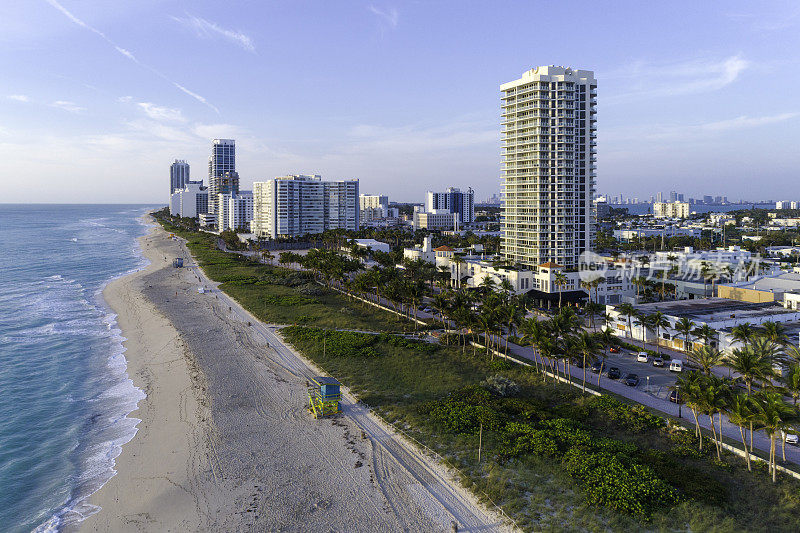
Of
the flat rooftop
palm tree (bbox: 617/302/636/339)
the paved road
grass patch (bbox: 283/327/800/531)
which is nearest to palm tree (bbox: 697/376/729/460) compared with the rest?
grass patch (bbox: 283/327/800/531)

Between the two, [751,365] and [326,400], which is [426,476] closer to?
[326,400]

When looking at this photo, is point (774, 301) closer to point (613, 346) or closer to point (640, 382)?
point (613, 346)

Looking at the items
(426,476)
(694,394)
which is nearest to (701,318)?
(694,394)

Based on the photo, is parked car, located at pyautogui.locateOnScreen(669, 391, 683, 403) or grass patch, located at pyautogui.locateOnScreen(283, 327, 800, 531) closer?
grass patch, located at pyautogui.locateOnScreen(283, 327, 800, 531)

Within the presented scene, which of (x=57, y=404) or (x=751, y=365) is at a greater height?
(x=751, y=365)

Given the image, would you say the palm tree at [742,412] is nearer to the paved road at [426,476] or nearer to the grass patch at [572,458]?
the grass patch at [572,458]

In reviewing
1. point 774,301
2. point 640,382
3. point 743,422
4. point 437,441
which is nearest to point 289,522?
point 437,441

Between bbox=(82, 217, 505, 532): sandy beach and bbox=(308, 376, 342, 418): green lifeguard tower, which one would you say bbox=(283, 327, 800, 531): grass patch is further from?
bbox=(308, 376, 342, 418): green lifeguard tower
